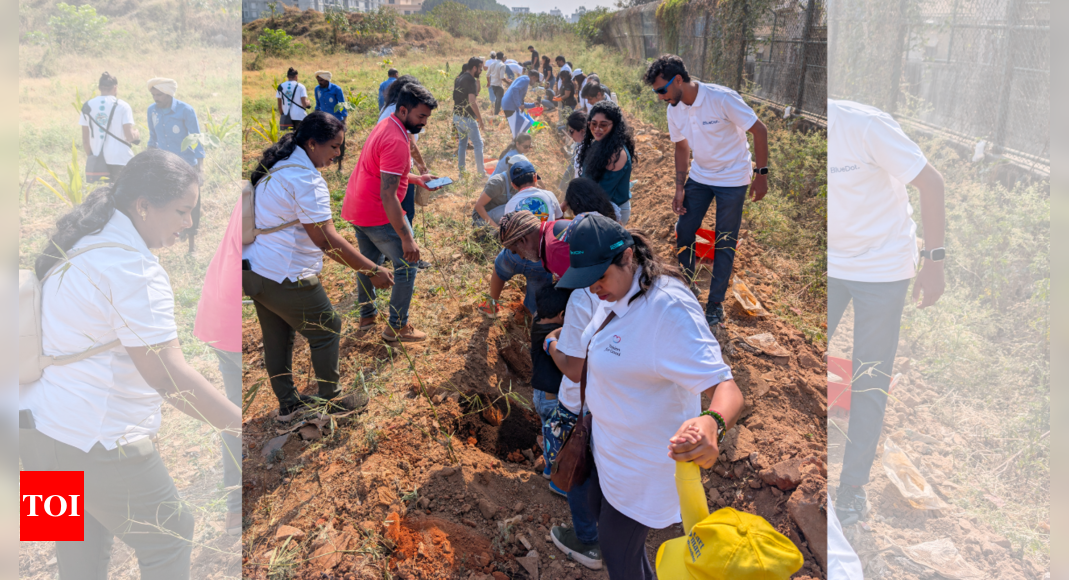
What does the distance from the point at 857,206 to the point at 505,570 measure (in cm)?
218

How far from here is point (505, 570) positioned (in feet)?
8.68

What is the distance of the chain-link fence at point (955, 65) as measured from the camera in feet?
4.56

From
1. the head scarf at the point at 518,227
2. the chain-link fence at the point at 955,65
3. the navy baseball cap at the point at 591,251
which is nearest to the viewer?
the chain-link fence at the point at 955,65

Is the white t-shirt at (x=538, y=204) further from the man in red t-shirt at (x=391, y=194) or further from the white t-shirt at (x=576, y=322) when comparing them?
the white t-shirt at (x=576, y=322)

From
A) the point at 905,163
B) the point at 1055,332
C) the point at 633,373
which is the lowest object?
the point at 633,373

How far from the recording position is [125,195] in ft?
5.79

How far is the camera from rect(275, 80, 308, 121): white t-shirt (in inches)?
313

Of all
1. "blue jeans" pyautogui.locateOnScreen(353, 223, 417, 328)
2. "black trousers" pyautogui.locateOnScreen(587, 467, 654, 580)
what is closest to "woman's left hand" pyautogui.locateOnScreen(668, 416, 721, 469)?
"black trousers" pyautogui.locateOnScreen(587, 467, 654, 580)

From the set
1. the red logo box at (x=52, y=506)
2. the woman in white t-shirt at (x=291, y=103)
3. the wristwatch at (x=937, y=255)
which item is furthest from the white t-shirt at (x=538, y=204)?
the woman in white t-shirt at (x=291, y=103)

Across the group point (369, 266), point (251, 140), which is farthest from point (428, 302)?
point (251, 140)

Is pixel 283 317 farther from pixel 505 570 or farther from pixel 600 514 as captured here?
pixel 600 514

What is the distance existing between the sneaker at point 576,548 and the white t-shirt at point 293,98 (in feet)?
23.5

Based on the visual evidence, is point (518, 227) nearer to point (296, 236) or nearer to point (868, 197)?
point (296, 236)

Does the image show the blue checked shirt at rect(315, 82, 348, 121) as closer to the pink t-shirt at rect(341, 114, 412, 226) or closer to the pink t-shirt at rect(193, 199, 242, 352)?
the pink t-shirt at rect(341, 114, 412, 226)
